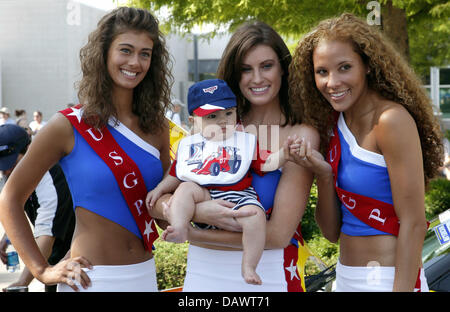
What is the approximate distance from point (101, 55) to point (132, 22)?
213mm

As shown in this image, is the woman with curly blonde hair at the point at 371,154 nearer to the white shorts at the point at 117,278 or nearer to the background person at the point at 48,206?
the white shorts at the point at 117,278

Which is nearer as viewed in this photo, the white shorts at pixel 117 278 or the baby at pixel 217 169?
the baby at pixel 217 169

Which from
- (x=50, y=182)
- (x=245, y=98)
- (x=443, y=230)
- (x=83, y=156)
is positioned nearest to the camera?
(x=83, y=156)

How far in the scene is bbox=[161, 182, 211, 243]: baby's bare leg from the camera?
90.2 inches

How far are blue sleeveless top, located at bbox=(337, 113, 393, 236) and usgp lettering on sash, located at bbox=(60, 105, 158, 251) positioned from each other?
0.92 meters

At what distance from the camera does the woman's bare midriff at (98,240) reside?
2.51 m

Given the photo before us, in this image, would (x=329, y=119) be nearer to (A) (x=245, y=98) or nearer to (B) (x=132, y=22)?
(A) (x=245, y=98)

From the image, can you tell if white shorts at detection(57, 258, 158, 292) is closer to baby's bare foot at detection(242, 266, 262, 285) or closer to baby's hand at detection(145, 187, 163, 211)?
baby's hand at detection(145, 187, 163, 211)

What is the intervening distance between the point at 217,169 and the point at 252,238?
13.8 inches

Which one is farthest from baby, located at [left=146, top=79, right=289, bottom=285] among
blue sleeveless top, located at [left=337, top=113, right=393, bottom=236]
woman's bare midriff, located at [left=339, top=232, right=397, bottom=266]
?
woman's bare midriff, located at [left=339, top=232, right=397, bottom=266]

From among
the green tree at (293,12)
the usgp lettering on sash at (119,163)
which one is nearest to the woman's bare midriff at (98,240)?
the usgp lettering on sash at (119,163)

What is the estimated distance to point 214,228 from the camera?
244 centimetres

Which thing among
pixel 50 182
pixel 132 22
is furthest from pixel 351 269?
pixel 50 182
